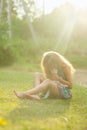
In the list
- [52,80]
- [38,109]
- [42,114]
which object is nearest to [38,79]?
[52,80]

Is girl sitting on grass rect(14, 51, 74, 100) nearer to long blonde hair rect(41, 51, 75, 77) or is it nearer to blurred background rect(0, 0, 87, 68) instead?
long blonde hair rect(41, 51, 75, 77)

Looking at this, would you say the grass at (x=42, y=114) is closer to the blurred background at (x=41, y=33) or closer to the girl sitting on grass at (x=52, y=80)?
the girl sitting on grass at (x=52, y=80)

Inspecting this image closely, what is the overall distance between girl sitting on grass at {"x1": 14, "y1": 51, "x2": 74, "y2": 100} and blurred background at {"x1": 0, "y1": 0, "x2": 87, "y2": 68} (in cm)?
1058

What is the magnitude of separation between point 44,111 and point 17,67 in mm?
12375

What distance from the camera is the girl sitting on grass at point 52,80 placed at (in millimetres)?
7402

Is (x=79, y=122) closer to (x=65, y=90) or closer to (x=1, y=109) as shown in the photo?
A: (x=1, y=109)

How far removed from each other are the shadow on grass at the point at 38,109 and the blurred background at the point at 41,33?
437 inches

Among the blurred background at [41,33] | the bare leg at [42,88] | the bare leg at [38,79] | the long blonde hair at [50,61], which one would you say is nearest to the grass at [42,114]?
the bare leg at [42,88]

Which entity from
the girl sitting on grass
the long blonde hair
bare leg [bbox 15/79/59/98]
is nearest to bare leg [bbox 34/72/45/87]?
the girl sitting on grass

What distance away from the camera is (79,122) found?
570 cm

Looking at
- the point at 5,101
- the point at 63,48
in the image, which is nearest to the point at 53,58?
the point at 5,101

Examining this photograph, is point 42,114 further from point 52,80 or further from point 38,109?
point 52,80

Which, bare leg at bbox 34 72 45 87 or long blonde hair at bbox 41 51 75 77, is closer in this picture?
long blonde hair at bbox 41 51 75 77

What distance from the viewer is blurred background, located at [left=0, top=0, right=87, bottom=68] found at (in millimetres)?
20969
